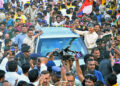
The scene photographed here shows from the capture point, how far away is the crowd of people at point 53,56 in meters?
6.20

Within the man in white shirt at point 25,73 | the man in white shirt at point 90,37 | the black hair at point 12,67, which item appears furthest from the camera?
the man in white shirt at point 90,37

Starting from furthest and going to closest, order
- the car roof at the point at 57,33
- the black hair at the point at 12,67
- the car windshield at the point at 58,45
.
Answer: the car roof at the point at 57,33 < the car windshield at the point at 58,45 < the black hair at the point at 12,67

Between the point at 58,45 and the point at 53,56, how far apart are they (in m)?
1.75

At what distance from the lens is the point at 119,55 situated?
8227 mm

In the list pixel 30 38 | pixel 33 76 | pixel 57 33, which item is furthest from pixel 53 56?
pixel 30 38

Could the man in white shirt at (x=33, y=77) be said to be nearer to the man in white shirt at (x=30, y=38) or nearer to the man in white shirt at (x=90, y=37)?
the man in white shirt at (x=30, y=38)

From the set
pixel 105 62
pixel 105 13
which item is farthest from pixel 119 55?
pixel 105 13

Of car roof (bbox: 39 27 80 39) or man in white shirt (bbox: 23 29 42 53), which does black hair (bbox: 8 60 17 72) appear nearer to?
car roof (bbox: 39 27 80 39)

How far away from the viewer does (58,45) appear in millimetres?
9203

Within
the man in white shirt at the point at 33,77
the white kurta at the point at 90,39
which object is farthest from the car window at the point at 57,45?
the man in white shirt at the point at 33,77

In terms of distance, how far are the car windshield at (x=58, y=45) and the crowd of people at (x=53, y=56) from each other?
1.12 ft

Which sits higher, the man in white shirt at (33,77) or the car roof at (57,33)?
the car roof at (57,33)

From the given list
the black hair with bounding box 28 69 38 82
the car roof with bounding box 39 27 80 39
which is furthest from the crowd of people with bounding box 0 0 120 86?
the car roof with bounding box 39 27 80 39

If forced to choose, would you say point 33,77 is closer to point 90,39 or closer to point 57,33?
point 57,33
